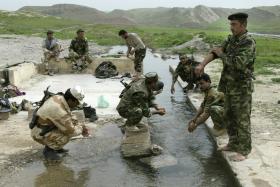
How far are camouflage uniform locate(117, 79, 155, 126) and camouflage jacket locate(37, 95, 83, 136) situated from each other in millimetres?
1182

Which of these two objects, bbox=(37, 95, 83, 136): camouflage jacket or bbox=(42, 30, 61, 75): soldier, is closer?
bbox=(37, 95, 83, 136): camouflage jacket

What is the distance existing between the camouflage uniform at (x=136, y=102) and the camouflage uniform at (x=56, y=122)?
101cm

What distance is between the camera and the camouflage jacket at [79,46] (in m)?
16.7

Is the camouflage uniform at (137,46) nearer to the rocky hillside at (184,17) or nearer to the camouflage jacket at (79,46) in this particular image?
the camouflage jacket at (79,46)

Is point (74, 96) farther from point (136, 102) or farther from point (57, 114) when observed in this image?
point (136, 102)

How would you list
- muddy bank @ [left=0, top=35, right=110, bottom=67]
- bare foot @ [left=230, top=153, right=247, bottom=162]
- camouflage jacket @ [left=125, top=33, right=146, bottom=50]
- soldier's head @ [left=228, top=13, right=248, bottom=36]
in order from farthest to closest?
1. muddy bank @ [left=0, top=35, right=110, bottom=67]
2. camouflage jacket @ [left=125, top=33, right=146, bottom=50]
3. bare foot @ [left=230, top=153, right=247, bottom=162]
4. soldier's head @ [left=228, top=13, right=248, bottom=36]

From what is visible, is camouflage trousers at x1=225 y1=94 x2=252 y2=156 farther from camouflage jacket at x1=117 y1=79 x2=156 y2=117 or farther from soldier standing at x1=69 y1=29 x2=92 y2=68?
soldier standing at x1=69 y1=29 x2=92 y2=68

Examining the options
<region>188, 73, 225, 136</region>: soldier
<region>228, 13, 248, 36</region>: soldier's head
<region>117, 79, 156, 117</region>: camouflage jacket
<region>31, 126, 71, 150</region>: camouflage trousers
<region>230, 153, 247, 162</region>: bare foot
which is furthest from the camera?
<region>188, 73, 225, 136</region>: soldier

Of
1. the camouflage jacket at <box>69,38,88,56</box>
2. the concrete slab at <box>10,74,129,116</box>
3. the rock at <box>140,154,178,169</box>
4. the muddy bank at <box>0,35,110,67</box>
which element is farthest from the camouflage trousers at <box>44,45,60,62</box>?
the rock at <box>140,154,178,169</box>

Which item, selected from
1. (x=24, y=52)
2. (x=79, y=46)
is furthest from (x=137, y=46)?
(x=24, y=52)

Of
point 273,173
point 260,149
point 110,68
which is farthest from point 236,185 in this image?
point 110,68

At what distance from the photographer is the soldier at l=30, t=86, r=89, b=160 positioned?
23.6ft

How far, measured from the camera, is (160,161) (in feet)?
25.1

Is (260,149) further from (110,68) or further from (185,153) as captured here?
(110,68)
